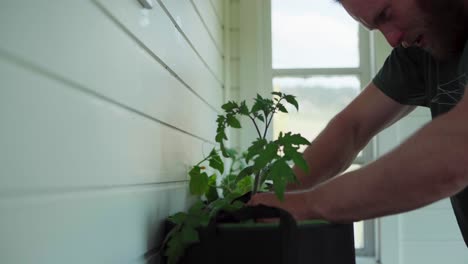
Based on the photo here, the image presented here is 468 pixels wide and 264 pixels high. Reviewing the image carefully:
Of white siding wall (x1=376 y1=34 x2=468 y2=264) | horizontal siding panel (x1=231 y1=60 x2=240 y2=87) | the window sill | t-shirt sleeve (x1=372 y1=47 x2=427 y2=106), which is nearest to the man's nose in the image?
t-shirt sleeve (x1=372 y1=47 x2=427 y2=106)

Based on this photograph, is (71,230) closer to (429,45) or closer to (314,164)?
(314,164)

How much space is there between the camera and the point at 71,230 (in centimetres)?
59

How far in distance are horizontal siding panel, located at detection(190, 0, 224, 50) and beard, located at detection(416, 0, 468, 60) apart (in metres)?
0.71

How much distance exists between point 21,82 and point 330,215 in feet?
1.83

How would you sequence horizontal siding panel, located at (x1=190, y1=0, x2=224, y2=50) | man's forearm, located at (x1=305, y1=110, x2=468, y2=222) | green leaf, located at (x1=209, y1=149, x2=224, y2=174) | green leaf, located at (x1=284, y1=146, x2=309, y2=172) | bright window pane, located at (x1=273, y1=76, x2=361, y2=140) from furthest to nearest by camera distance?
bright window pane, located at (x1=273, y1=76, x2=361, y2=140), horizontal siding panel, located at (x1=190, y1=0, x2=224, y2=50), green leaf, located at (x1=209, y1=149, x2=224, y2=174), green leaf, located at (x1=284, y1=146, x2=309, y2=172), man's forearm, located at (x1=305, y1=110, x2=468, y2=222)

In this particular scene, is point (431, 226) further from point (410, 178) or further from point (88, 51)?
point (88, 51)

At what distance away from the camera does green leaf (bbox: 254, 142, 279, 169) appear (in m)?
0.85

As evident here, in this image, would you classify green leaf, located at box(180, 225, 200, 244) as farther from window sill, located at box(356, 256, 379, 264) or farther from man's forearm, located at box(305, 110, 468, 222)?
window sill, located at box(356, 256, 379, 264)

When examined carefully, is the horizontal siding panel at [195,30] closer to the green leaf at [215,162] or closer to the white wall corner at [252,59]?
the white wall corner at [252,59]

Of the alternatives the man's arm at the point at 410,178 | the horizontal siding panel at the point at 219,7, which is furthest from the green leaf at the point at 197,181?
the horizontal siding panel at the point at 219,7

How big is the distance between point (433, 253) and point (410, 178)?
1.54 meters

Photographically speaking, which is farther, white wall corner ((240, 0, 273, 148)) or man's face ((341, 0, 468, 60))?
white wall corner ((240, 0, 273, 148))

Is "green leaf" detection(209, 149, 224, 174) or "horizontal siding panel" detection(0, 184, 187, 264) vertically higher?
"green leaf" detection(209, 149, 224, 174)

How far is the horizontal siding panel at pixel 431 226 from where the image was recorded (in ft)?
6.79
